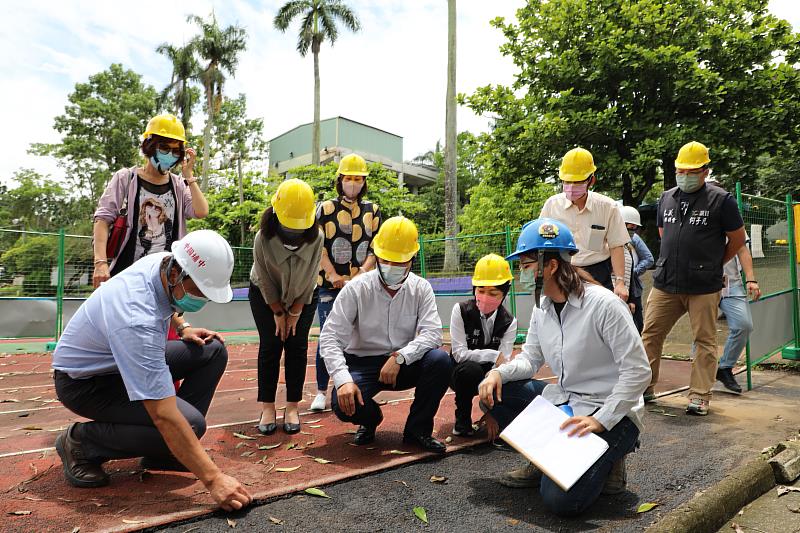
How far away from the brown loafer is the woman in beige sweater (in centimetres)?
122

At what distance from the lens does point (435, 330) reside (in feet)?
12.3

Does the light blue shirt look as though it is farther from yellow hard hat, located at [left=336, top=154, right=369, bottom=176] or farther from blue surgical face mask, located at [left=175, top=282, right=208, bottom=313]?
yellow hard hat, located at [left=336, top=154, right=369, bottom=176]

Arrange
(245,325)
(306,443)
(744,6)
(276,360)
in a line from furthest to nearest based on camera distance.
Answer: (744,6), (245,325), (276,360), (306,443)

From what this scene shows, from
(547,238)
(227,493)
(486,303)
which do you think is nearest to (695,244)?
(486,303)

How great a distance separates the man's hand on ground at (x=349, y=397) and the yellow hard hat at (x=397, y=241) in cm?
86

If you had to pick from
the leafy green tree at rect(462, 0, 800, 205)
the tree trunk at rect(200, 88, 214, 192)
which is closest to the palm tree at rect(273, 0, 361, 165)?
the tree trunk at rect(200, 88, 214, 192)

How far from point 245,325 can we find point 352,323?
966cm

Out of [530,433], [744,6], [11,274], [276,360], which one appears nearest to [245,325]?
[11,274]

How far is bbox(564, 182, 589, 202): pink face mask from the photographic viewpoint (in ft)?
13.9

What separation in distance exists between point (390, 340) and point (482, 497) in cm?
126

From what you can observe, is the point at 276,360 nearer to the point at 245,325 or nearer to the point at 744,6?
the point at 245,325

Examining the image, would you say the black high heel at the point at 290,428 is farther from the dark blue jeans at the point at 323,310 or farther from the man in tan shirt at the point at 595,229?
the man in tan shirt at the point at 595,229

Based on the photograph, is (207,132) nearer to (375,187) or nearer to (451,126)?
(375,187)

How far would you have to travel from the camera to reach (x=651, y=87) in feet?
50.0
